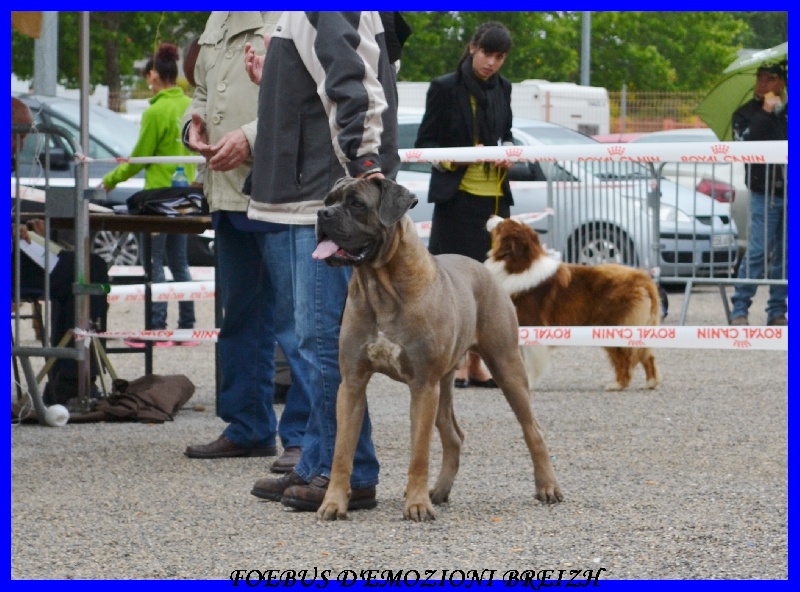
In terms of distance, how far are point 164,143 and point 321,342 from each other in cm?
481

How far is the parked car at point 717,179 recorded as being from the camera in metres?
12.8

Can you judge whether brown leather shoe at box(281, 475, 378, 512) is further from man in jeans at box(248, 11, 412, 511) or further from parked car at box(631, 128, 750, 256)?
parked car at box(631, 128, 750, 256)

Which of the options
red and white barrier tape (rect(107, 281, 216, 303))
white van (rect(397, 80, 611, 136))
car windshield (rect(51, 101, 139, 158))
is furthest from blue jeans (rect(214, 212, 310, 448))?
white van (rect(397, 80, 611, 136))

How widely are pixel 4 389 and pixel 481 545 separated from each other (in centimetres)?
207

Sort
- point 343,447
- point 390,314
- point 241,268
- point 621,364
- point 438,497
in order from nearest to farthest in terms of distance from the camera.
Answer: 1. point 390,314
2. point 343,447
3. point 438,497
4. point 241,268
5. point 621,364

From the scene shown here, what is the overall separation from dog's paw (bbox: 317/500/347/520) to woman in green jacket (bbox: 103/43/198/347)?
3.70 m

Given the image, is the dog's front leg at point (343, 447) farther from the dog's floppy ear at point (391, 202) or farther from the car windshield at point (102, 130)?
the car windshield at point (102, 130)

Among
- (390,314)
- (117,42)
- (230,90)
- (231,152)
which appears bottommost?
(390,314)

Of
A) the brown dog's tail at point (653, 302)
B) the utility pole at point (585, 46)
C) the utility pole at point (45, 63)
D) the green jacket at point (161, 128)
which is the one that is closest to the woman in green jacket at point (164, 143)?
the green jacket at point (161, 128)

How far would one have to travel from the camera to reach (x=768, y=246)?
34.8 feet

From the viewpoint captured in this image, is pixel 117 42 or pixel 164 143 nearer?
pixel 164 143

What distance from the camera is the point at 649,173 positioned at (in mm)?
11133

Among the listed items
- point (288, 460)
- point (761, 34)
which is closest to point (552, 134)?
point (288, 460)

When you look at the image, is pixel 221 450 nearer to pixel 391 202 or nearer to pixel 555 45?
→ pixel 391 202
